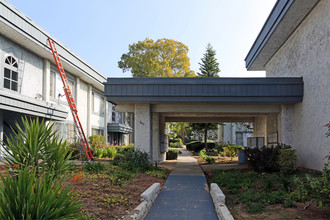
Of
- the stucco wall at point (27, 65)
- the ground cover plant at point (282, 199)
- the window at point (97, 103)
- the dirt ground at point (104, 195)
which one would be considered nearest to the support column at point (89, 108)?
the window at point (97, 103)

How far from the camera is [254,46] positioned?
19.7 meters

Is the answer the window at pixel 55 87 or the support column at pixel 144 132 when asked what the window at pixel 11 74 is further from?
the support column at pixel 144 132

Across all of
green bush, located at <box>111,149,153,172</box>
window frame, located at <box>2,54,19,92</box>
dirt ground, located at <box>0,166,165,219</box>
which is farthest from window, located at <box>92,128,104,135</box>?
dirt ground, located at <box>0,166,165,219</box>

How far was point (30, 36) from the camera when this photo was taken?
15305 mm

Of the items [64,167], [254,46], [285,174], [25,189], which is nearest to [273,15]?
[254,46]

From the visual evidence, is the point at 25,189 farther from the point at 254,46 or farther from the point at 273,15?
the point at 254,46

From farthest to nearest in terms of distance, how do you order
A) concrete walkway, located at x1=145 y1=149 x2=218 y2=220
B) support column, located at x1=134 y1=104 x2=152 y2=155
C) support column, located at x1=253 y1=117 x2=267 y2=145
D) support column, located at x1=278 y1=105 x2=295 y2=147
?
1. support column, located at x1=253 y1=117 x2=267 y2=145
2. support column, located at x1=134 y1=104 x2=152 y2=155
3. support column, located at x1=278 y1=105 x2=295 y2=147
4. concrete walkway, located at x1=145 y1=149 x2=218 y2=220

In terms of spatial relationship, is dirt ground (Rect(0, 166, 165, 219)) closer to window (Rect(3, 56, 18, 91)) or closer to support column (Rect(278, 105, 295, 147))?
window (Rect(3, 56, 18, 91))

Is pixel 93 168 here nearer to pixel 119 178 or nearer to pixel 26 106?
pixel 119 178

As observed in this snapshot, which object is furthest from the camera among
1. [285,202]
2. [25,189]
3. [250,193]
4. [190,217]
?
→ [250,193]

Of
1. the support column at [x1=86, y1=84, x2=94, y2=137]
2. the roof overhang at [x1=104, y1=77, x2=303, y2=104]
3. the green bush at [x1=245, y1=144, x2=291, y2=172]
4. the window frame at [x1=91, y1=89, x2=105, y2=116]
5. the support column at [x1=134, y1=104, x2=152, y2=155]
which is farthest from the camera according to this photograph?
the window frame at [x1=91, y1=89, x2=105, y2=116]

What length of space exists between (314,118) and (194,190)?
6265 millimetres

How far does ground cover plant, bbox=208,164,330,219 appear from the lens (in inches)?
265

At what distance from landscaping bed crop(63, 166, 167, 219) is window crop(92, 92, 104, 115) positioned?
16.7 m
